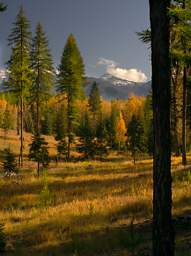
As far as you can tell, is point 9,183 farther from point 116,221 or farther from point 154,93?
point 154,93

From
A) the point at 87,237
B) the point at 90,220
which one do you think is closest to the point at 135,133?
the point at 90,220

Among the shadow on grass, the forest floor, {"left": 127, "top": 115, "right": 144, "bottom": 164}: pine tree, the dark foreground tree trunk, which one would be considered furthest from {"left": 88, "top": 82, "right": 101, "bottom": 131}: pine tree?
the dark foreground tree trunk

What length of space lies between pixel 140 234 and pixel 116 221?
166cm

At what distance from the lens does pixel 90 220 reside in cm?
1069

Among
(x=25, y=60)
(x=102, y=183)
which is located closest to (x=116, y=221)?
(x=102, y=183)

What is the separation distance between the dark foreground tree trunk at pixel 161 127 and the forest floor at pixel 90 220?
4.31 feet

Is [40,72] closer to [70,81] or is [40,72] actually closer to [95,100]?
[70,81]

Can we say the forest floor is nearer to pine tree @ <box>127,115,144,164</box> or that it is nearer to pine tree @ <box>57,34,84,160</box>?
pine tree @ <box>57,34,84,160</box>

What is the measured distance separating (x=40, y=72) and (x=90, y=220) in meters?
34.4

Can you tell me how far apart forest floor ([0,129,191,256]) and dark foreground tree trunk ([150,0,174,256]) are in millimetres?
1313

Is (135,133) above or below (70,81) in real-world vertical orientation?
below

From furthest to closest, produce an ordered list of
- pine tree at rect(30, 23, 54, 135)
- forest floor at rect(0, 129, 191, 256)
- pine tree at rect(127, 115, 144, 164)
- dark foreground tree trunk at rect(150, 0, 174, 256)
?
pine tree at rect(127, 115, 144, 164)
pine tree at rect(30, 23, 54, 135)
forest floor at rect(0, 129, 191, 256)
dark foreground tree trunk at rect(150, 0, 174, 256)

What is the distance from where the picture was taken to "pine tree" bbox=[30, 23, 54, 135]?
4238 cm

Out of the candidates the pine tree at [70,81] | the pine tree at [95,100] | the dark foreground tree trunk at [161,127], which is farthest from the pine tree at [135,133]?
the dark foreground tree trunk at [161,127]
